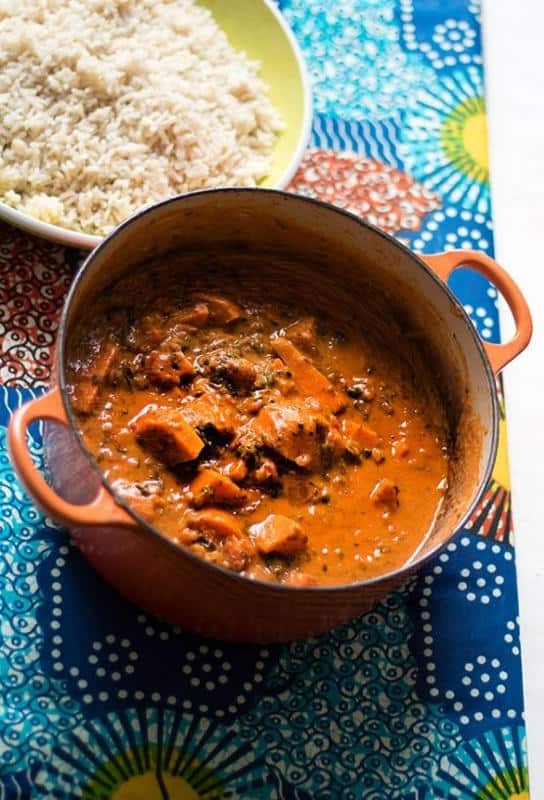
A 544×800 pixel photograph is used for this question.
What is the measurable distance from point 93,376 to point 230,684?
0.47 m

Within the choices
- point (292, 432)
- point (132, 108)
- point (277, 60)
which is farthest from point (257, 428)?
point (277, 60)

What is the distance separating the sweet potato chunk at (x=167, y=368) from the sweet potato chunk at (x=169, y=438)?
78 millimetres

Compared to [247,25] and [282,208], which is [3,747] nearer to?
[282,208]

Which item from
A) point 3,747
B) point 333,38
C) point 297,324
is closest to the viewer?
point 3,747

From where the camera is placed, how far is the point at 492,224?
1937 mm

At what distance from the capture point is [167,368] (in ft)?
4.84

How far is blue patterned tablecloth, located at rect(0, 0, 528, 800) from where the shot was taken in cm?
131

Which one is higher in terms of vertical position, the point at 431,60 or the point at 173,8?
the point at 431,60

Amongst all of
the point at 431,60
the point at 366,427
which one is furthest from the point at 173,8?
the point at 366,427

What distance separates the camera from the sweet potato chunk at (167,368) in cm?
146

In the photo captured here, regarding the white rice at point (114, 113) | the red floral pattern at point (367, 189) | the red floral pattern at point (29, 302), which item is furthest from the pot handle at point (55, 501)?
the red floral pattern at point (367, 189)

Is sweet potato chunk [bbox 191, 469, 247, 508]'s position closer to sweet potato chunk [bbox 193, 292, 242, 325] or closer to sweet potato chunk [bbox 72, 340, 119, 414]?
sweet potato chunk [bbox 72, 340, 119, 414]

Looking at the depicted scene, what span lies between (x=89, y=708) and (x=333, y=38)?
1412mm

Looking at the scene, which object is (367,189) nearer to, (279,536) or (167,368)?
(167,368)
